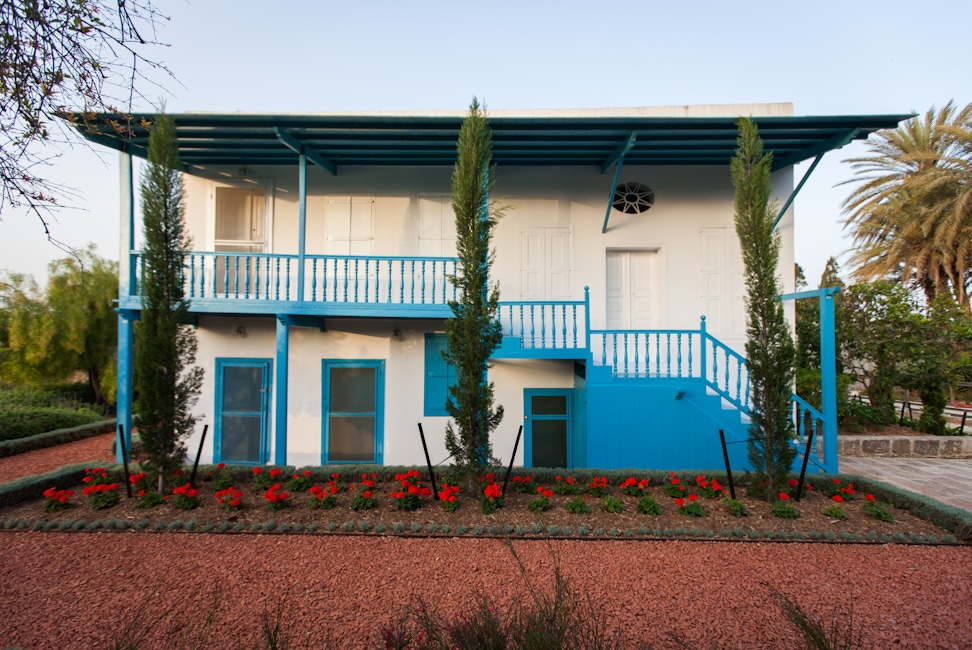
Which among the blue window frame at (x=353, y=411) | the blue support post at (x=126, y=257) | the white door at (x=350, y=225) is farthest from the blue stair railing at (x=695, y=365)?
the blue support post at (x=126, y=257)

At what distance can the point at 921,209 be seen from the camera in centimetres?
1536

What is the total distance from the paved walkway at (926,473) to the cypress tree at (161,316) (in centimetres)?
937

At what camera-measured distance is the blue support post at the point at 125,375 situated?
7809 mm

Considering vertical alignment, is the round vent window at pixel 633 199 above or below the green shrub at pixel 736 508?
above

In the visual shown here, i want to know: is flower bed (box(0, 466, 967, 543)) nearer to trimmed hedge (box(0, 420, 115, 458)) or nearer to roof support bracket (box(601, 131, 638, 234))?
roof support bracket (box(601, 131, 638, 234))

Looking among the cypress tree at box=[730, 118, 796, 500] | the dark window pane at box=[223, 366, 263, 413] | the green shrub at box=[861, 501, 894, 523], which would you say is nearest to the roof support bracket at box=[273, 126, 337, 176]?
the dark window pane at box=[223, 366, 263, 413]

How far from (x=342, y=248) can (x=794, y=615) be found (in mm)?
8033

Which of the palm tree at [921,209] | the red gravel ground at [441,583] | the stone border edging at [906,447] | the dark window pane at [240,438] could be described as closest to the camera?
the red gravel ground at [441,583]

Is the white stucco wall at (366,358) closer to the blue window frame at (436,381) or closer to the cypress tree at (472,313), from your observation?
the blue window frame at (436,381)

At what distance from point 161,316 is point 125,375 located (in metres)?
2.78

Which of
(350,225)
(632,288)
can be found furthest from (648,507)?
(350,225)

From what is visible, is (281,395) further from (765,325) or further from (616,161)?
(765,325)

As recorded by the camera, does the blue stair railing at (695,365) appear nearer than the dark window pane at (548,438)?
Yes

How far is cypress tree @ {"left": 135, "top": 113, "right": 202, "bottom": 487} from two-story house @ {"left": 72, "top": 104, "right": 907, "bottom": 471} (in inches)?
71.1
